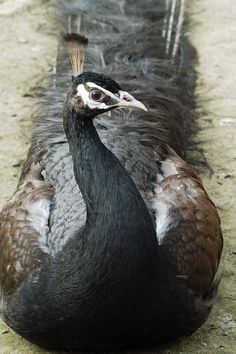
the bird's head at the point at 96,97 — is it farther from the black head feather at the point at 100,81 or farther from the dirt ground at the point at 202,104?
the dirt ground at the point at 202,104

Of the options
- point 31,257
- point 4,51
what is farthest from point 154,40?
point 31,257

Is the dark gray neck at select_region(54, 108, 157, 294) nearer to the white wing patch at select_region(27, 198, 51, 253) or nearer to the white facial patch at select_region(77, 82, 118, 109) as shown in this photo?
the white facial patch at select_region(77, 82, 118, 109)

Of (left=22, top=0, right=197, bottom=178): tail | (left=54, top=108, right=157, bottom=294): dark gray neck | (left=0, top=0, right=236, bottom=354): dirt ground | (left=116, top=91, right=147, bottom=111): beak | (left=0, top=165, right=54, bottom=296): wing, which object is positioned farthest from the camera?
(left=22, top=0, right=197, bottom=178): tail

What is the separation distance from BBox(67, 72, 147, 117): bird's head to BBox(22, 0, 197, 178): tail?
118 cm

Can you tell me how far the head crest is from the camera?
12.4ft

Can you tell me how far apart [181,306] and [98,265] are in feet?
1.56

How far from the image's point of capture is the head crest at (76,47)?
3.77 m

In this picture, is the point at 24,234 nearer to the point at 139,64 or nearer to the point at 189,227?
the point at 189,227

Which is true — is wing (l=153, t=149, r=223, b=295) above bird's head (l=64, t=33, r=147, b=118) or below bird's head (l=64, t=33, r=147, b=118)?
below

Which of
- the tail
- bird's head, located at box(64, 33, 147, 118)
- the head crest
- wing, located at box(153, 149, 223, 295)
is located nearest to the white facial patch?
bird's head, located at box(64, 33, 147, 118)

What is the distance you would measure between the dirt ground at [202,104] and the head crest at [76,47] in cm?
132

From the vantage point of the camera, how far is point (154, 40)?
596cm

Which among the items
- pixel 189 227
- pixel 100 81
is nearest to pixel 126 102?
pixel 100 81

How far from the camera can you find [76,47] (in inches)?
150
